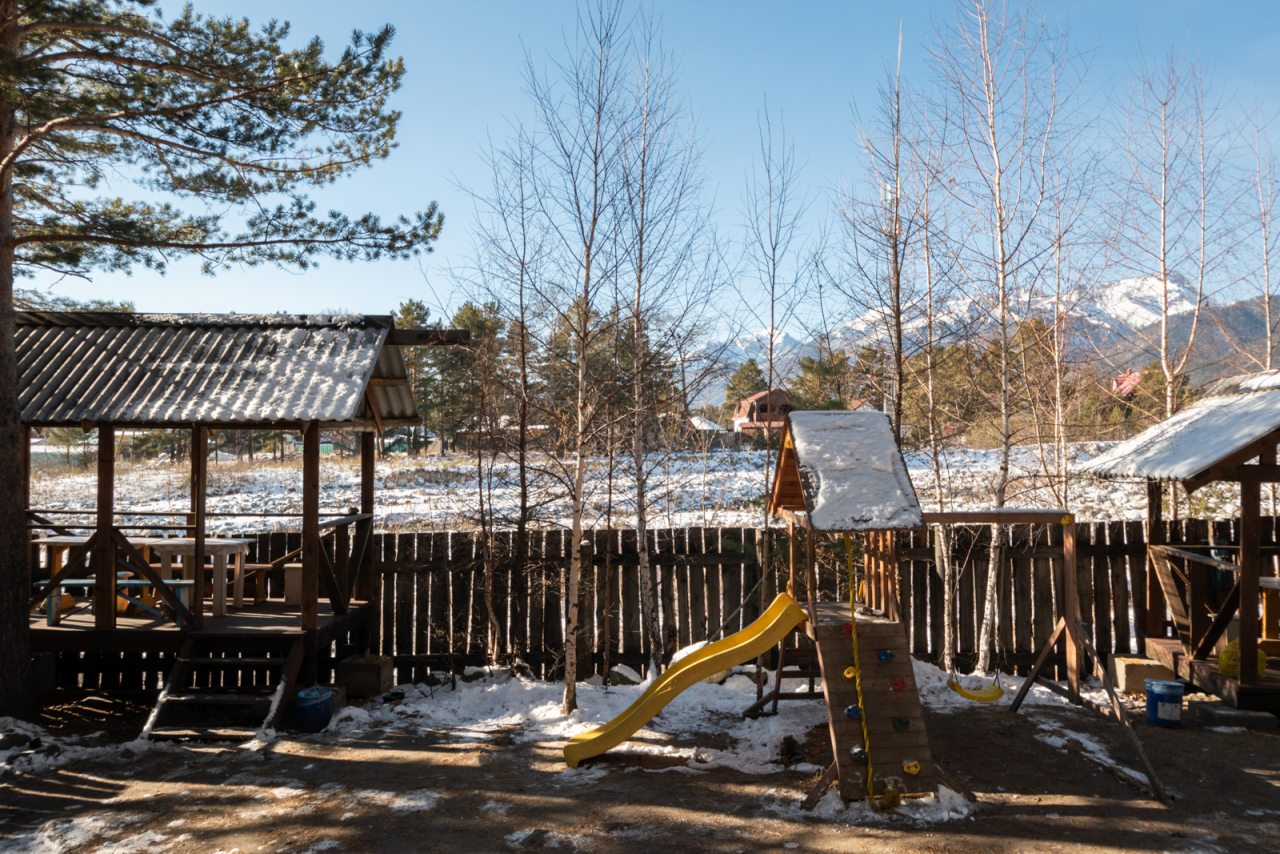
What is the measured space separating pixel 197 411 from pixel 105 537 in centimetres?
150

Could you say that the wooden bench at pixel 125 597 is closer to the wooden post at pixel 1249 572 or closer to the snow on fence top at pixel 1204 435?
the snow on fence top at pixel 1204 435

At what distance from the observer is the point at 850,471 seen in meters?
6.54

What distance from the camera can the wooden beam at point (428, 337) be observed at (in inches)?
336

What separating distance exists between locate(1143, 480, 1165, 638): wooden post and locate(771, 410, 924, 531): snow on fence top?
4396 mm

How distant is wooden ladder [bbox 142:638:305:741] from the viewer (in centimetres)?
751

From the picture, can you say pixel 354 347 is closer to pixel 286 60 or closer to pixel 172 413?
pixel 172 413

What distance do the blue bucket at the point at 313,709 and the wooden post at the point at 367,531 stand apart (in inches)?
86.1

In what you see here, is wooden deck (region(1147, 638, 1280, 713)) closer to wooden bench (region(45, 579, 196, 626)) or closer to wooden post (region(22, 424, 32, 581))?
wooden bench (region(45, 579, 196, 626))

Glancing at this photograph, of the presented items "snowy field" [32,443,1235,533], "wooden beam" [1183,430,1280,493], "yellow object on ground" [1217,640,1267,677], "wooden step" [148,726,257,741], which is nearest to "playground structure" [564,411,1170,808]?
"yellow object on ground" [1217,640,1267,677]

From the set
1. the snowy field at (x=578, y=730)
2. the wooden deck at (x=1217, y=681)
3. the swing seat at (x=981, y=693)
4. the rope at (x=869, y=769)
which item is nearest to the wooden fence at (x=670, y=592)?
the snowy field at (x=578, y=730)

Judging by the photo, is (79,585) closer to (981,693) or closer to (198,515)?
(198,515)

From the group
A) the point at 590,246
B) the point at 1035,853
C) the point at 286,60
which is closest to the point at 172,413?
the point at 286,60

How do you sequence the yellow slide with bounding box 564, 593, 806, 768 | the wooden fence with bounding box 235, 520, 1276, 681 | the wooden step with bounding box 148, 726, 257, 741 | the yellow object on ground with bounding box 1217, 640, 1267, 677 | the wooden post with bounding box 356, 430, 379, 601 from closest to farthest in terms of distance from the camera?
1. the yellow slide with bounding box 564, 593, 806, 768
2. the wooden step with bounding box 148, 726, 257, 741
3. the yellow object on ground with bounding box 1217, 640, 1267, 677
4. the wooden fence with bounding box 235, 520, 1276, 681
5. the wooden post with bounding box 356, 430, 379, 601

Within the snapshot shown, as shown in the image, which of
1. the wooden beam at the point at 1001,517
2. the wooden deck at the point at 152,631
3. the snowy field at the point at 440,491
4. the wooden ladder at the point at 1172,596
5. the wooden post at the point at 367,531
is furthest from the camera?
the snowy field at the point at 440,491
